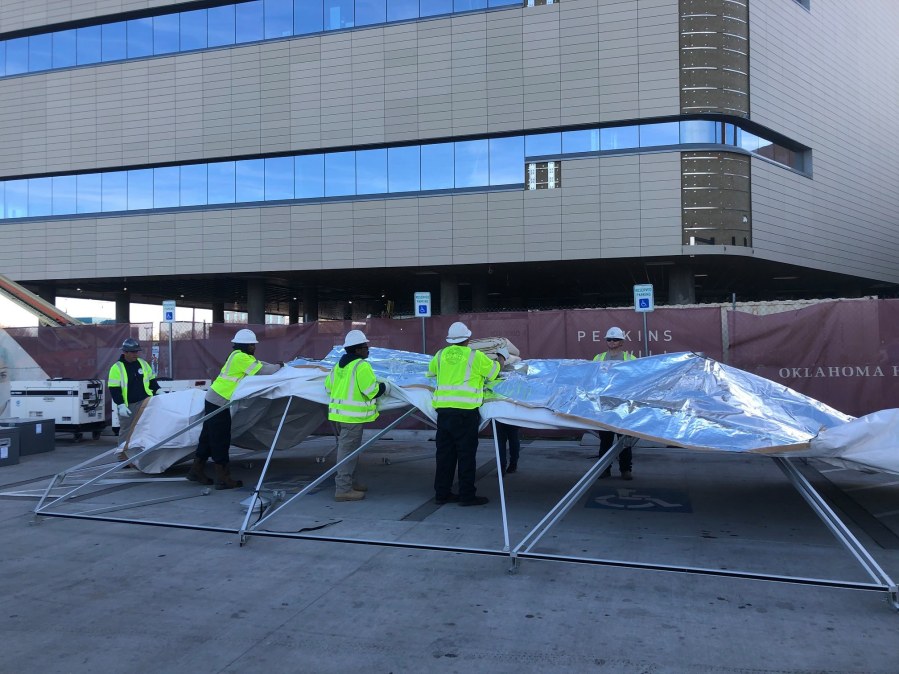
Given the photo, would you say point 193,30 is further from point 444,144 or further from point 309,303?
point 309,303

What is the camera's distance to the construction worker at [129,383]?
37.0 ft

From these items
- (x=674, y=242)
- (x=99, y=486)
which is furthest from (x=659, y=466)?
(x=674, y=242)

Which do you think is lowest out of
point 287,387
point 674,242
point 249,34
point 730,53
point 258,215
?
point 287,387

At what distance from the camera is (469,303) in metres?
45.2

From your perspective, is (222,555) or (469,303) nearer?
(222,555)

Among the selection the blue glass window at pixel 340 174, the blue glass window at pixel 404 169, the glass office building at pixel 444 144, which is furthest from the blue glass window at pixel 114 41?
the blue glass window at pixel 404 169

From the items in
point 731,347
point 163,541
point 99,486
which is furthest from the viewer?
point 731,347

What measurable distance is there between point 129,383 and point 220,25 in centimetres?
2331

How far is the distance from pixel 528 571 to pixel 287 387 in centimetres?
390

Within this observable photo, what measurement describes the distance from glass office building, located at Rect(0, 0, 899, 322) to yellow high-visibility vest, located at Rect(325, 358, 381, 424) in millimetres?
19675

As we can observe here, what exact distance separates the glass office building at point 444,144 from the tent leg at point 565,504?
812 inches

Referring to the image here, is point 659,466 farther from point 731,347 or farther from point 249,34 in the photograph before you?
point 249,34

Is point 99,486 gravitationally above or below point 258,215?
below

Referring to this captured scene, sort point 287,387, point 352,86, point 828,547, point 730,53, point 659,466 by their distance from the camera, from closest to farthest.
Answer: point 828,547, point 287,387, point 659,466, point 730,53, point 352,86
